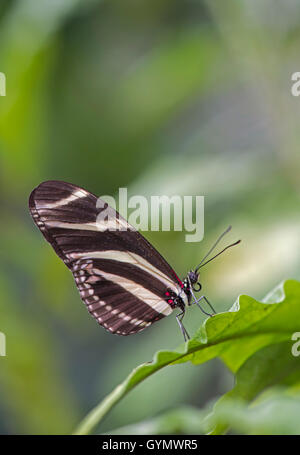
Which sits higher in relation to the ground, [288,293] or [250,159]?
[250,159]

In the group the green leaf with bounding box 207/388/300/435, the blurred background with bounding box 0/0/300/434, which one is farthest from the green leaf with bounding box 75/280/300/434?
the blurred background with bounding box 0/0/300/434

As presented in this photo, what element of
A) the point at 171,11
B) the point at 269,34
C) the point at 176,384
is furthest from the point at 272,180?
the point at 171,11

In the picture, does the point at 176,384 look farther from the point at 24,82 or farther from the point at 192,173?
the point at 24,82

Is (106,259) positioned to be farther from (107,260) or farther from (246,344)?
(246,344)

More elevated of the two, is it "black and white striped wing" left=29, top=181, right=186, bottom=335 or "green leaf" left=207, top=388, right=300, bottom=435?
"black and white striped wing" left=29, top=181, right=186, bottom=335

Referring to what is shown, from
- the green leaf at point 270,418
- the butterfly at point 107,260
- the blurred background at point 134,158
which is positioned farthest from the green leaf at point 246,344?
the blurred background at point 134,158

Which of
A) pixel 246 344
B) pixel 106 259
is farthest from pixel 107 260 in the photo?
pixel 246 344

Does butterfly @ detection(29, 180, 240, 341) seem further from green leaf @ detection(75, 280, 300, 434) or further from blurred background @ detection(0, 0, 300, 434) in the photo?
green leaf @ detection(75, 280, 300, 434)
